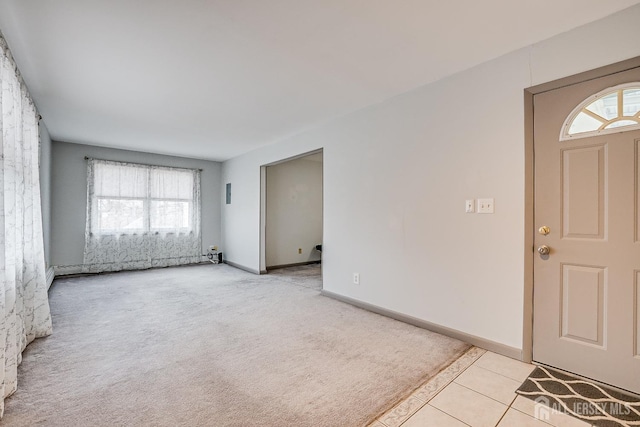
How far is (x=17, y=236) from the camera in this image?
2.24 m

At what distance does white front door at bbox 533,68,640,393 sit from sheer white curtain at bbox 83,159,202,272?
647 cm

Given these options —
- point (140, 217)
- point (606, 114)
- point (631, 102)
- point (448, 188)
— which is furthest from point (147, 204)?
point (631, 102)

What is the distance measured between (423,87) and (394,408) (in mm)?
2824

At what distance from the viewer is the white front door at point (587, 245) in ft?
6.15

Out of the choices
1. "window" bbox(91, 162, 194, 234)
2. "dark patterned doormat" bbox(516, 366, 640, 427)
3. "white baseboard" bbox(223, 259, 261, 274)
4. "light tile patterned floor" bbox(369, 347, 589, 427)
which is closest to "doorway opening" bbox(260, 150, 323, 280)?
"white baseboard" bbox(223, 259, 261, 274)

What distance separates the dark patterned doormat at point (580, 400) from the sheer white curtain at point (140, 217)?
653 cm

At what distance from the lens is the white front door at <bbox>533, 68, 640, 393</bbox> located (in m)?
1.88

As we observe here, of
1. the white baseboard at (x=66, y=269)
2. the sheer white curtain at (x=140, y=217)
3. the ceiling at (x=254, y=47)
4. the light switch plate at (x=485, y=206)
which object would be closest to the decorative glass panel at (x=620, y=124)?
the ceiling at (x=254, y=47)

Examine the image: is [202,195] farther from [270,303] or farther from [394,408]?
[394,408]

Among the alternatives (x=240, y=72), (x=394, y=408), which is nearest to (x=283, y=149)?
(x=240, y=72)

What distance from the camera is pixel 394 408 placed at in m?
1.74

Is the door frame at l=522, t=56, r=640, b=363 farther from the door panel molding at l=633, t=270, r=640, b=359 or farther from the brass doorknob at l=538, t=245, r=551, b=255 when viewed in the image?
the door panel molding at l=633, t=270, r=640, b=359

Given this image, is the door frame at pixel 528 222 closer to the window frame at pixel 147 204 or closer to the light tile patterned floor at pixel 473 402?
the light tile patterned floor at pixel 473 402

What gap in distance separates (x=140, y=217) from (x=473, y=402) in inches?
254
